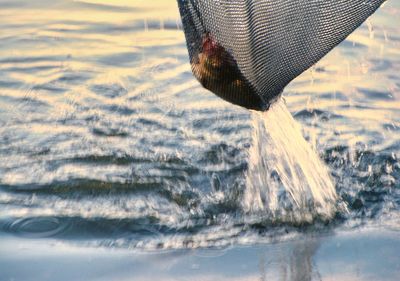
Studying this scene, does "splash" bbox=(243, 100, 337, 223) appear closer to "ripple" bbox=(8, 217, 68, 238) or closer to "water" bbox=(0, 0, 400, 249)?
"water" bbox=(0, 0, 400, 249)

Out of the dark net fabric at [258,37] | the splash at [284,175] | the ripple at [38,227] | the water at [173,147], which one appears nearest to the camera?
the dark net fabric at [258,37]

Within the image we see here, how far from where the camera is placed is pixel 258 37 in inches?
159

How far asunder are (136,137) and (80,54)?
5.89ft

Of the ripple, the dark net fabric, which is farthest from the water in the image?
the dark net fabric

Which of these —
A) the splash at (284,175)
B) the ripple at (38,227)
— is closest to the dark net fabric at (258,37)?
the splash at (284,175)

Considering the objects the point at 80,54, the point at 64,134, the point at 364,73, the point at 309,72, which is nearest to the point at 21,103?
the point at 64,134

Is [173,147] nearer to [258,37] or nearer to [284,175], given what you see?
[284,175]

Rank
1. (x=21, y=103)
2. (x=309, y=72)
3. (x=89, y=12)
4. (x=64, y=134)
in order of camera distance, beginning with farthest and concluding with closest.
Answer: (x=89, y=12)
(x=309, y=72)
(x=21, y=103)
(x=64, y=134)

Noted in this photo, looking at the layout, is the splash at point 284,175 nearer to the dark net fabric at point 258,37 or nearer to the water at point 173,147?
the water at point 173,147

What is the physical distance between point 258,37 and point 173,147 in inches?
65.0

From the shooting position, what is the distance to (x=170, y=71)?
6953 mm

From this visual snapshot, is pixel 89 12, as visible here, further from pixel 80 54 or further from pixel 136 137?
pixel 136 137

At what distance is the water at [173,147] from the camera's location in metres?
4.57

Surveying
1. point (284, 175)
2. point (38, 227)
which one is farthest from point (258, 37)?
point (38, 227)
